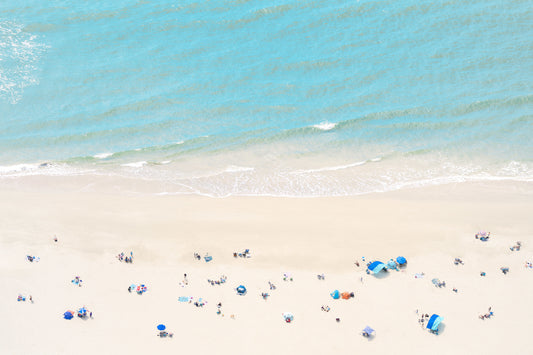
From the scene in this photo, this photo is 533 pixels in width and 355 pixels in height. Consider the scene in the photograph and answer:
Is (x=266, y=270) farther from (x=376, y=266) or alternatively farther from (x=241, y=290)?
(x=376, y=266)

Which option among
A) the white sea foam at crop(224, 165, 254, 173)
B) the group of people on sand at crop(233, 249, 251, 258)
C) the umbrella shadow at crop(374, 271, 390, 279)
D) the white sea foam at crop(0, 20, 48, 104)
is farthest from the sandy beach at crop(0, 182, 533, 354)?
the white sea foam at crop(0, 20, 48, 104)

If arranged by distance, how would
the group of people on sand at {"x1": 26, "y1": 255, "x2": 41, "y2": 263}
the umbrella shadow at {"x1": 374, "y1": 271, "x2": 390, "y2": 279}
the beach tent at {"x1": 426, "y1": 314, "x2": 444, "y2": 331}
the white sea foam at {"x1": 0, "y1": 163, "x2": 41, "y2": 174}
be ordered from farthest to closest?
the white sea foam at {"x1": 0, "y1": 163, "x2": 41, "y2": 174} → the group of people on sand at {"x1": 26, "y1": 255, "x2": 41, "y2": 263} → the umbrella shadow at {"x1": 374, "y1": 271, "x2": 390, "y2": 279} → the beach tent at {"x1": 426, "y1": 314, "x2": 444, "y2": 331}

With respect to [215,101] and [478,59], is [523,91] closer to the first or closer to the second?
[478,59]

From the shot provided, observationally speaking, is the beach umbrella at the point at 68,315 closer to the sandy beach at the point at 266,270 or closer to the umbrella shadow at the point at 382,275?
the sandy beach at the point at 266,270

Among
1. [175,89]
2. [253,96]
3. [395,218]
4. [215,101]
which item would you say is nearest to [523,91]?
[395,218]

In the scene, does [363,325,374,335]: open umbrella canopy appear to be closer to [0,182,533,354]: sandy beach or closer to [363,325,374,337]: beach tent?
[363,325,374,337]: beach tent

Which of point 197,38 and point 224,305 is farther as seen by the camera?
point 197,38
